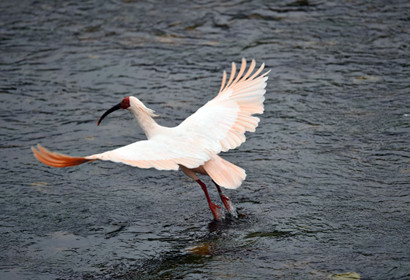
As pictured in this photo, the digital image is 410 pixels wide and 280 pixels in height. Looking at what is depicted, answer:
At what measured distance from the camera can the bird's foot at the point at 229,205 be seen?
223 inches

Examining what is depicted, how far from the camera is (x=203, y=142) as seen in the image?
5645 mm

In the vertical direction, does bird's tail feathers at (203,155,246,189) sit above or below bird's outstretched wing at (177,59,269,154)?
below

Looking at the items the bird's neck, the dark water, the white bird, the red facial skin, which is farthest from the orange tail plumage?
the red facial skin

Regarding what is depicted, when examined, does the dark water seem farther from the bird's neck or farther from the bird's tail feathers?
the bird's neck

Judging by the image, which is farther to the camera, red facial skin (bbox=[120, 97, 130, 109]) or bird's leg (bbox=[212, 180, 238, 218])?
red facial skin (bbox=[120, 97, 130, 109])

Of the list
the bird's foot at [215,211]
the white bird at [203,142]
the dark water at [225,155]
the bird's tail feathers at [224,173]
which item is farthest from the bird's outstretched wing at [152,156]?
the dark water at [225,155]

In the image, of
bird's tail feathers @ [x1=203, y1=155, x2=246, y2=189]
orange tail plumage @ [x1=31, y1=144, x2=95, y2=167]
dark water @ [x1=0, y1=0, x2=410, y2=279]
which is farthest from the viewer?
bird's tail feathers @ [x1=203, y1=155, x2=246, y2=189]

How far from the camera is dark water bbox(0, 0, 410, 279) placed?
5.01 meters

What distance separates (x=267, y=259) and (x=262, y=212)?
802 millimetres

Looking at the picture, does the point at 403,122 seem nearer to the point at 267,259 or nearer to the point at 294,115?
the point at 294,115

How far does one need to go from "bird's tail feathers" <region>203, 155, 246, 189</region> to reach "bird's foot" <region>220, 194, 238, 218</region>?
0.32m

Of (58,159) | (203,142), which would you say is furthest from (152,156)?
(58,159)

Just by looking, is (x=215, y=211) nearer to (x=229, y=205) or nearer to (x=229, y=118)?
(x=229, y=205)

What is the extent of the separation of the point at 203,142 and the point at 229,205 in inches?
22.4
